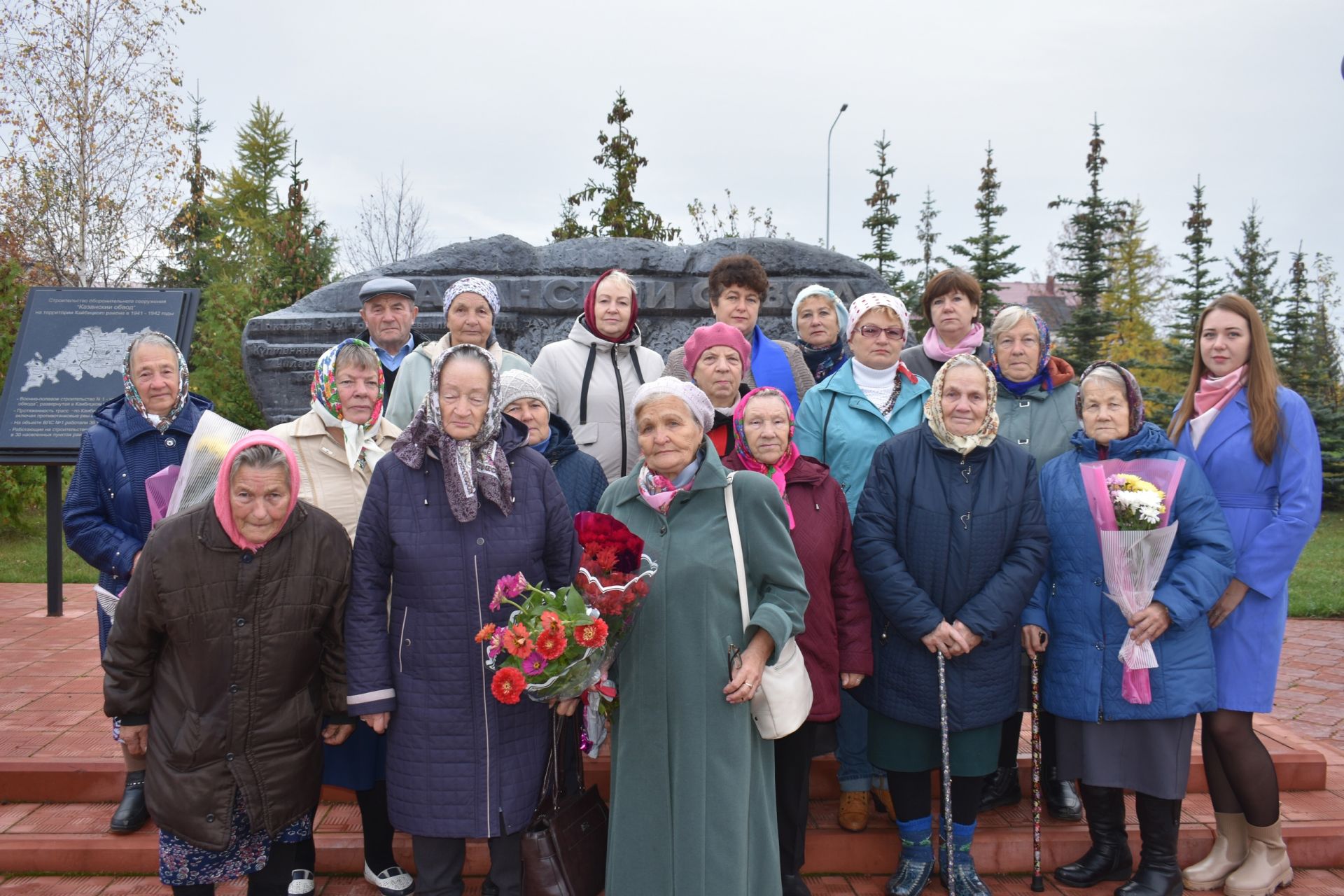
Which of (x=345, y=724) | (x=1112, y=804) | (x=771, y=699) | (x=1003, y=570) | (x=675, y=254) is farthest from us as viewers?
(x=675, y=254)

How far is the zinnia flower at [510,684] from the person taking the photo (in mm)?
2320

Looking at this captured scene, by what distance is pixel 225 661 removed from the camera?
2.56 meters

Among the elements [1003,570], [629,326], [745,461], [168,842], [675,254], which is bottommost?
[168,842]

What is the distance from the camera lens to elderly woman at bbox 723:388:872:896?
302 centimetres

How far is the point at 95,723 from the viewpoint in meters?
4.36

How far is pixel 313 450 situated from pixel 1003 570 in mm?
2423

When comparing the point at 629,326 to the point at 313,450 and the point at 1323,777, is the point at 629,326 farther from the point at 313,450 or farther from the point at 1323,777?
the point at 1323,777

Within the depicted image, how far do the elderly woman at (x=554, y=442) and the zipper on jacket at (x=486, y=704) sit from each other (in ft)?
2.18

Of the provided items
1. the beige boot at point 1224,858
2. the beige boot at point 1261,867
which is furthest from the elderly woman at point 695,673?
the beige boot at point 1261,867

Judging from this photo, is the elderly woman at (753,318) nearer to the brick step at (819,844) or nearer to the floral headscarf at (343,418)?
the floral headscarf at (343,418)

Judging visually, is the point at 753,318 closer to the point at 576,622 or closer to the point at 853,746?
the point at 853,746

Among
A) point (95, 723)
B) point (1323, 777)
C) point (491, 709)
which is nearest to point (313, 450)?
point (491, 709)

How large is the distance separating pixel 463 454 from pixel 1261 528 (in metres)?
2.83

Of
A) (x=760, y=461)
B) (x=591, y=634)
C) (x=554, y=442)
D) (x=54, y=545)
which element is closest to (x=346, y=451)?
(x=554, y=442)
